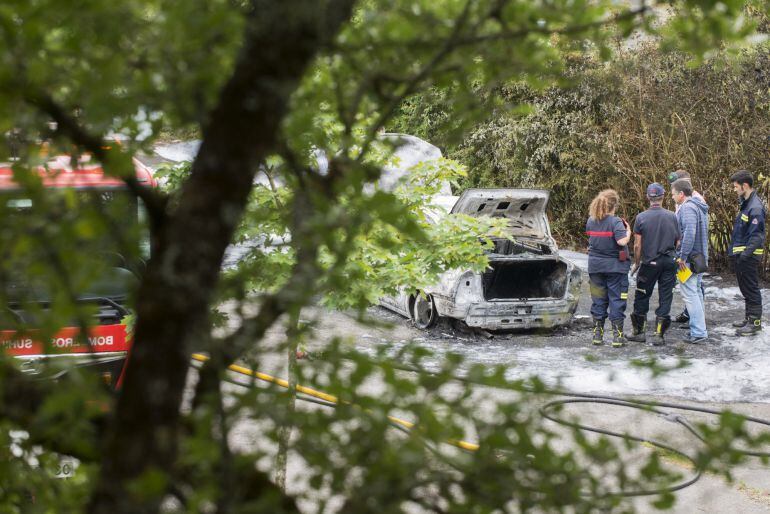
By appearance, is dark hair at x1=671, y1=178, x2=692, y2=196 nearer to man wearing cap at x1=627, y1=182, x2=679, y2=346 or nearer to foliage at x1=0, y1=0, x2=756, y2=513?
man wearing cap at x1=627, y1=182, x2=679, y2=346

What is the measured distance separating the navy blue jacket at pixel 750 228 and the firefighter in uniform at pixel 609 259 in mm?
1410

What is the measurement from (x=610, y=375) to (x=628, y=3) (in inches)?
34.0

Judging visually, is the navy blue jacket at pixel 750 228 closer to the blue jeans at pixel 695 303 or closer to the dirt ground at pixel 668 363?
the blue jeans at pixel 695 303

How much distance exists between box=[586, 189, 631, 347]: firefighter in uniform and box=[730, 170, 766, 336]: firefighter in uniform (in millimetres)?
1413

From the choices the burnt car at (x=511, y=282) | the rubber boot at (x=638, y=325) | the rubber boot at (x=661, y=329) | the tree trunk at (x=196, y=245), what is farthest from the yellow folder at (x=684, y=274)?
the tree trunk at (x=196, y=245)

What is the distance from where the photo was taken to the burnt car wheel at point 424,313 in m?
10.8

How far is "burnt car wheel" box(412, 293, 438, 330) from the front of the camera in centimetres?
1079

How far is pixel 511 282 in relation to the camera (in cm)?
1143

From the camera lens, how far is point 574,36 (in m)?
2.05

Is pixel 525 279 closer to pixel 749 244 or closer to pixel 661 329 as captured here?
pixel 661 329

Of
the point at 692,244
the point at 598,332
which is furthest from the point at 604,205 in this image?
the point at 598,332

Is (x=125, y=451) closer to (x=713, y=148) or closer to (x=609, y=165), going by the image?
(x=713, y=148)

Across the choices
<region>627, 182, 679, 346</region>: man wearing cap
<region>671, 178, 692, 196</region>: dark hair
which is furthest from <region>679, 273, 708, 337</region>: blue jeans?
<region>671, 178, 692, 196</region>: dark hair

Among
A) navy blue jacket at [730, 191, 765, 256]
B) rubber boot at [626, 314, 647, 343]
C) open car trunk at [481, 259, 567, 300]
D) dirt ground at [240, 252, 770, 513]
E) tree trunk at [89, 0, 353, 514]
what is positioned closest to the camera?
tree trunk at [89, 0, 353, 514]
